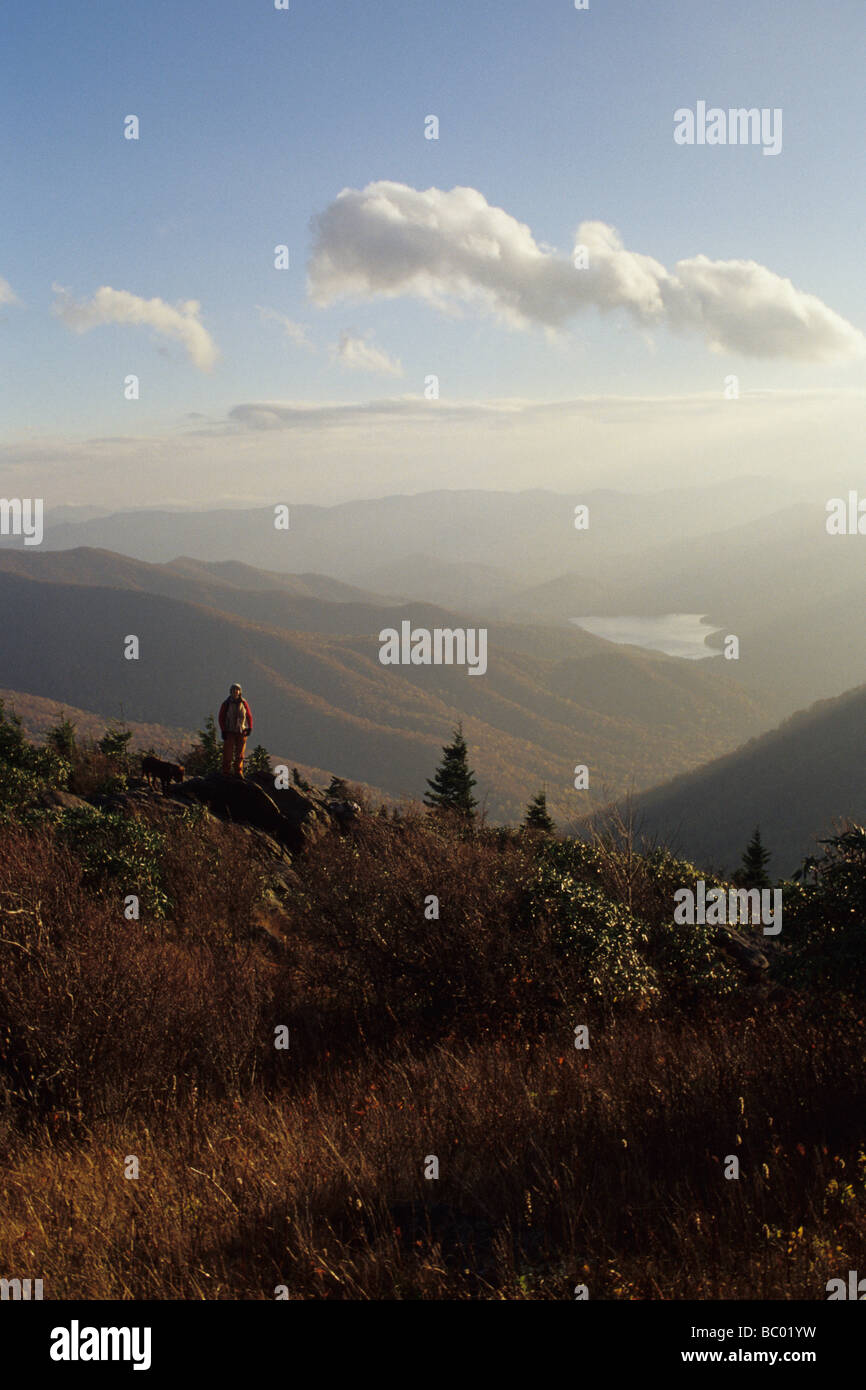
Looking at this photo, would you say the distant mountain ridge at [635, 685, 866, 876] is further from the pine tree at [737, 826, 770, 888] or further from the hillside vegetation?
the hillside vegetation

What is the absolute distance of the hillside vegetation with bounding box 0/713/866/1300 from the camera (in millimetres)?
4820

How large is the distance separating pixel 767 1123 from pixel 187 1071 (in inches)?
219

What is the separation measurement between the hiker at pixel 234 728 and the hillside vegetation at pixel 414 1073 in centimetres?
415

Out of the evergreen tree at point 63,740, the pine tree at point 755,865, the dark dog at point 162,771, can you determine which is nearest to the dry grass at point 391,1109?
the dark dog at point 162,771

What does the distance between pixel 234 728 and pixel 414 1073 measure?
12.2 m

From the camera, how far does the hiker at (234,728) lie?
1928 cm

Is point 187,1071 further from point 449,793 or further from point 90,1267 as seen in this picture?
point 449,793

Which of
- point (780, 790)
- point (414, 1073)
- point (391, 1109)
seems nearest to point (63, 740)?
point (414, 1073)

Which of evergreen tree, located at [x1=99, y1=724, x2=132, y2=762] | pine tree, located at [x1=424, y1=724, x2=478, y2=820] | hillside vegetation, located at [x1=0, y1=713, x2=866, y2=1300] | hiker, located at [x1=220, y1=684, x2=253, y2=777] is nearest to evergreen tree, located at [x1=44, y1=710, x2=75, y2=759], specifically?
evergreen tree, located at [x1=99, y1=724, x2=132, y2=762]

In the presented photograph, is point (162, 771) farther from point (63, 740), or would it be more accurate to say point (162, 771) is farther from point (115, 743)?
point (115, 743)

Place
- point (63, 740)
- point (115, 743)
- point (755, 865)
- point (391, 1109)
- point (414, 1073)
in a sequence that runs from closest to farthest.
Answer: point (391, 1109) < point (414, 1073) < point (63, 740) < point (115, 743) < point (755, 865)

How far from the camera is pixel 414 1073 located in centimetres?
838

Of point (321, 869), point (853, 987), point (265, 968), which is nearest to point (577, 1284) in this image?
point (853, 987)

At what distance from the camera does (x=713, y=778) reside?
16900 cm
